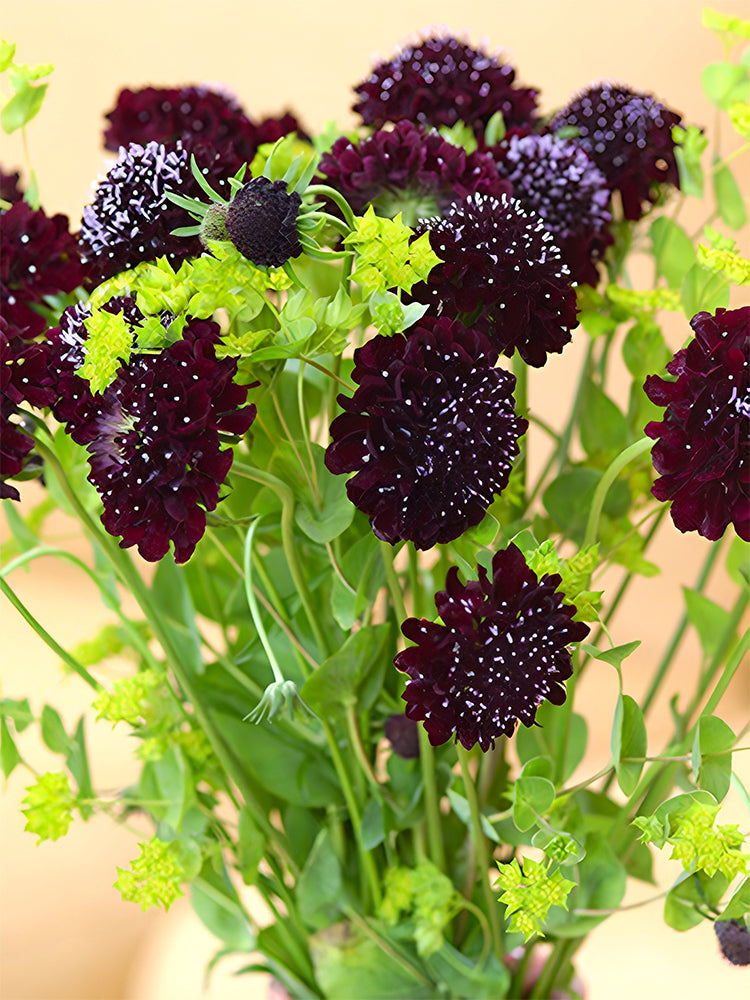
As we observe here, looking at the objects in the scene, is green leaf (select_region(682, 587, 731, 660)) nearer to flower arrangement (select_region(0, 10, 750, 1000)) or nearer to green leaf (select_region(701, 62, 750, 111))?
flower arrangement (select_region(0, 10, 750, 1000))

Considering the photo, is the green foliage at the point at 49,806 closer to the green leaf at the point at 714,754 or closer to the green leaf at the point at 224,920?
the green leaf at the point at 224,920

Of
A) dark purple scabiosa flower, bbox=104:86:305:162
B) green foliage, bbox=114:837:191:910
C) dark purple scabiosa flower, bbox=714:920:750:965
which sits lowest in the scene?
dark purple scabiosa flower, bbox=714:920:750:965

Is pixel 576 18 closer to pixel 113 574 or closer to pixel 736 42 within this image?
pixel 736 42

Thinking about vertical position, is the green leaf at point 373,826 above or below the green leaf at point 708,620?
above

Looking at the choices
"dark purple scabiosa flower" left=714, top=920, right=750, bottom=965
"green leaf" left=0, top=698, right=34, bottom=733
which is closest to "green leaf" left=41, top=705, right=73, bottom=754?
"green leaf" left=0, top=698, right=34, bottom=733

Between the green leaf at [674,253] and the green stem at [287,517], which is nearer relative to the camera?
the green stem at [287,517]

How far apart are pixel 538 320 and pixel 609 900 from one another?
0.66ft

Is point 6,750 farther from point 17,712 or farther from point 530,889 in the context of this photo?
point 530,889

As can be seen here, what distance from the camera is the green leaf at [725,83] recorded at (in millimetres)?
348

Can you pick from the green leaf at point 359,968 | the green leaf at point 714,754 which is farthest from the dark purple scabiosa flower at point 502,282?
the green leaf at point 359,968

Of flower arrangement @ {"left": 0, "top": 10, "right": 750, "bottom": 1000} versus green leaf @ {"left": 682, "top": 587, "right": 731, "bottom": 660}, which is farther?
green leaf @ {"left": 682, "top": 587, "right": 731, "bottom": 660}

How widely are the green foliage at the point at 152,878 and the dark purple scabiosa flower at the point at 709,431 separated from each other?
19 centimetres

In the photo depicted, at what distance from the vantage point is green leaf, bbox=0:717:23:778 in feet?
1.09

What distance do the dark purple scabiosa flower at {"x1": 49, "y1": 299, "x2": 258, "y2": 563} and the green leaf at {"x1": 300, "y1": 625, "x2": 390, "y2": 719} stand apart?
0.08 metres
